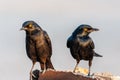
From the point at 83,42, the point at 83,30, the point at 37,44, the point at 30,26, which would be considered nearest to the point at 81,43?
the point at 83,42

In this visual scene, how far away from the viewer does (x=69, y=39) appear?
25.6 metres

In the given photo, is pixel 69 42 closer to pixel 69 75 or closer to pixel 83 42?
pixel 83 42

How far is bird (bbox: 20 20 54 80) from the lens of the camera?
25125 mm

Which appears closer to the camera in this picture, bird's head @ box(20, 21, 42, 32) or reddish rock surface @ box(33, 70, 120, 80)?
reddish rock surface @ box(33, 70, 120, 80)

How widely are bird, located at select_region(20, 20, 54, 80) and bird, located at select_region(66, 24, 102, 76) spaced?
0.75 metres

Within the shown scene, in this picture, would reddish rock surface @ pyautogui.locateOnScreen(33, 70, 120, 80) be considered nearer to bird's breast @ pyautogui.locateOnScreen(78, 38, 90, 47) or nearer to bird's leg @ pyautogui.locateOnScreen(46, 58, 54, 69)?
bird's leg @ pyautogui.locateOnScreen(46, 58, 54, 69)

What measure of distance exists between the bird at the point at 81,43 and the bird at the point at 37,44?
2.47ft

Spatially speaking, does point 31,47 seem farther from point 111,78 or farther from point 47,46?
point 111,78

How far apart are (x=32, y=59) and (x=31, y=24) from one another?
4.46 ft

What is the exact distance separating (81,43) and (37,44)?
1.48m

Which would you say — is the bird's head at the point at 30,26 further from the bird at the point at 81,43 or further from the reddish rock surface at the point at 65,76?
the reddish rock surface at the point at 65,76

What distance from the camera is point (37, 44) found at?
83.3 feet

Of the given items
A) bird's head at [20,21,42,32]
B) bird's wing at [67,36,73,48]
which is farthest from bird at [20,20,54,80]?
bird's wing at [67,36,73,48]

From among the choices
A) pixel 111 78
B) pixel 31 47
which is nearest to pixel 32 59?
pixel 31 47
